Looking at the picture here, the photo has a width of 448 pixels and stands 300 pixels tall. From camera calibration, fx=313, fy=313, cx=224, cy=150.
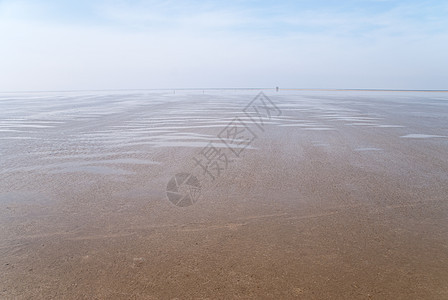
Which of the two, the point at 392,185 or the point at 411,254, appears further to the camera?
the point at 392,185

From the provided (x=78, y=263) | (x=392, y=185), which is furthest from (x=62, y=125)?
(x=392, y=185)

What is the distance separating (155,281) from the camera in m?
2.65

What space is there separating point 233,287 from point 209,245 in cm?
74

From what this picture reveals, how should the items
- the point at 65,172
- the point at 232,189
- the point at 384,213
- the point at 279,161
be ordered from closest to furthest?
the point at 384,213 < the point at 232,189 < the point at 65,172 < the point at 279,161

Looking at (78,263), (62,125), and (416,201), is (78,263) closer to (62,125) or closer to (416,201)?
(416,201)

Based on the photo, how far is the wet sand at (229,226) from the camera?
2.62 meters

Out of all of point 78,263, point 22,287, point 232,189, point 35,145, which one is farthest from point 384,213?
point 35,145

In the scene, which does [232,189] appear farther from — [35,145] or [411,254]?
[35,145]

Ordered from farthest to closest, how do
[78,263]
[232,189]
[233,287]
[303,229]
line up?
[232,189] → [303,229] → [78,263] → [233,287]

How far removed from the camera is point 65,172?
588 cm

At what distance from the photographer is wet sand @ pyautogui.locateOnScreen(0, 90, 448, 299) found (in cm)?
262

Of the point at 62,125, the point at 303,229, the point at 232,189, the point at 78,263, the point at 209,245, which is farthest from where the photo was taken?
the point at 62,125

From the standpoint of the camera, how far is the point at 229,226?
371cm

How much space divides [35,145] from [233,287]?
25.8ft
